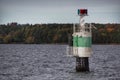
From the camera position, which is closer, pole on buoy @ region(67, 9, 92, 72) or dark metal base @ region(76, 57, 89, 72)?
pole on buoy @ region(67, 9, 92, 72)

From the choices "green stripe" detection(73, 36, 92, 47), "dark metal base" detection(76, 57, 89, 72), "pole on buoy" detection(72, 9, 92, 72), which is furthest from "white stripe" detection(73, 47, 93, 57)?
"dark metal base" detection(76, 57, 89, 72)

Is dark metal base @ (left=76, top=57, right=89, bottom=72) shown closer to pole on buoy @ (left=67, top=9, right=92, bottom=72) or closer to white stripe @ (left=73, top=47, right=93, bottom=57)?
pole on buoy @ (left=67, top=9, right=92, bottom=72)

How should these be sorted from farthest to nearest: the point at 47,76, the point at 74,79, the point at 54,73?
the point at 54,73, the point at 47,76, the point at 74,79

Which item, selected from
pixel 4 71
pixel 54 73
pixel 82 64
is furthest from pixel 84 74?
pixel 4 71

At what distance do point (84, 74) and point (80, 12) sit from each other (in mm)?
7906

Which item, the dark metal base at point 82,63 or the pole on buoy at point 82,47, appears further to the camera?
the dark metal base at point 82,63

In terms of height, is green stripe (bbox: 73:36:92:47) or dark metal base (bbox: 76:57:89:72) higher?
green stripe (bbox: 73:36:92:47)

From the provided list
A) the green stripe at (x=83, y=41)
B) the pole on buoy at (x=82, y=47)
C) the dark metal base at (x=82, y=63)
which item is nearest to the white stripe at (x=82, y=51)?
the pole on buoy at (x=82, y=47)

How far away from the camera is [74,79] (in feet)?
194


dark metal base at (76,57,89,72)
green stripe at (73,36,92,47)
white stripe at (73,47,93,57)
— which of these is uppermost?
green stripe at (73,36,92,47)

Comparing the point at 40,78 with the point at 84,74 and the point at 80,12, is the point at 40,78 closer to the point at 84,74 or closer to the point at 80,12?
the point at 84,74

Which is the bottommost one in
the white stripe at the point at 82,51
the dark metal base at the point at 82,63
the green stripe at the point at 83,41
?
the dark metal base at the point at 82,63

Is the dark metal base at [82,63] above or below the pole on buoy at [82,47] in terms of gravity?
below

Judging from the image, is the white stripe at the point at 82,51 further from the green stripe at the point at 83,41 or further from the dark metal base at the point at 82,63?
the dark metal base at the point at 82,63
